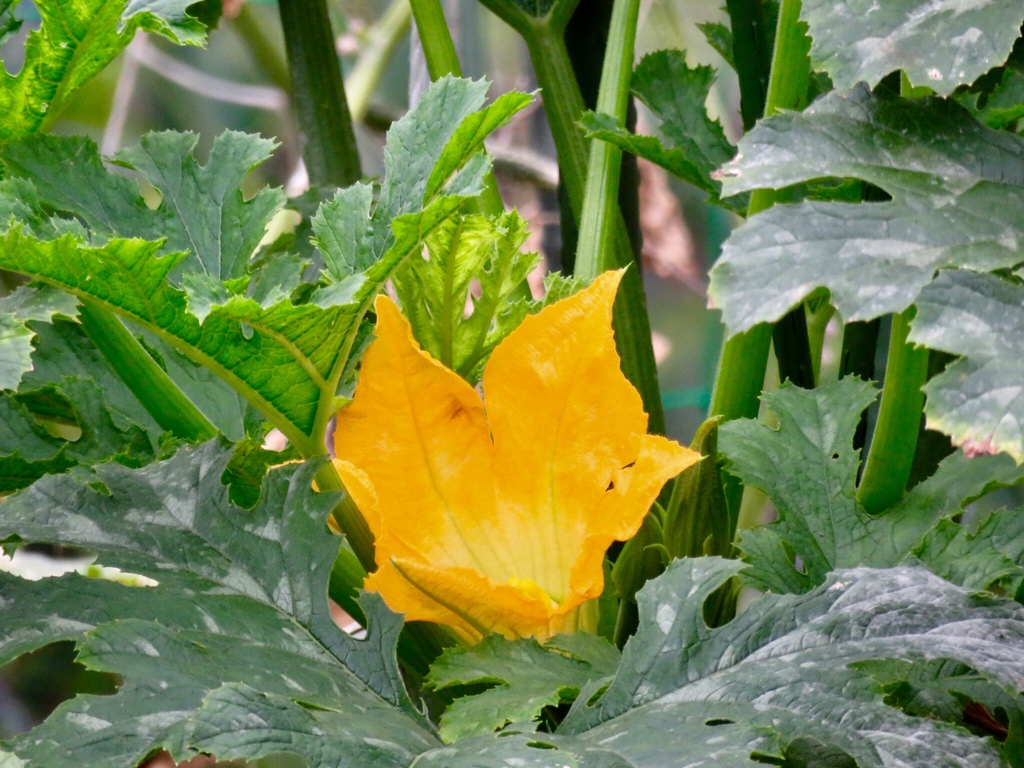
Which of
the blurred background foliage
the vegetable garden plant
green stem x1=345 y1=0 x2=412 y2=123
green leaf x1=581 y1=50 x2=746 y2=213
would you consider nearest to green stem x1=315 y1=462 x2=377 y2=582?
the vegetable garden plant

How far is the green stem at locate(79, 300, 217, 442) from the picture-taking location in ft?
1.98

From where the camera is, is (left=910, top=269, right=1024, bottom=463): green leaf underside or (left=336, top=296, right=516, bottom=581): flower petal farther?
(left=336, top=296, right=516, bottom=581): flower petal

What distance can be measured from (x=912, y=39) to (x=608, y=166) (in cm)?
24

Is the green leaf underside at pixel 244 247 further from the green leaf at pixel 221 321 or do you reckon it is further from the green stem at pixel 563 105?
the green stem at pixel 563 105

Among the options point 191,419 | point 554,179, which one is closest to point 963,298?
point 191,419

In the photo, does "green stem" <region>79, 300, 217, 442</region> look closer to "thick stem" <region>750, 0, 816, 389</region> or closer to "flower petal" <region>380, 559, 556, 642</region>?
"flower petal" <region>380, 559, 556, 642</region>

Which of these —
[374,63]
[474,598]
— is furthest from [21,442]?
[374,63]

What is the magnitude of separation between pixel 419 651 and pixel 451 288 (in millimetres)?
196

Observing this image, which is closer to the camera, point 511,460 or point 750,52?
point 511,460

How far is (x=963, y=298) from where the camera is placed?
0.45m

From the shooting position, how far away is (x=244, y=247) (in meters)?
0.64

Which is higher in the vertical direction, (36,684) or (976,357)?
(976,357)

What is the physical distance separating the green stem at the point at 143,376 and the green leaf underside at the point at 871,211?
0.32 metres

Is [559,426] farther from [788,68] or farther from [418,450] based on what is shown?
[788,68]
